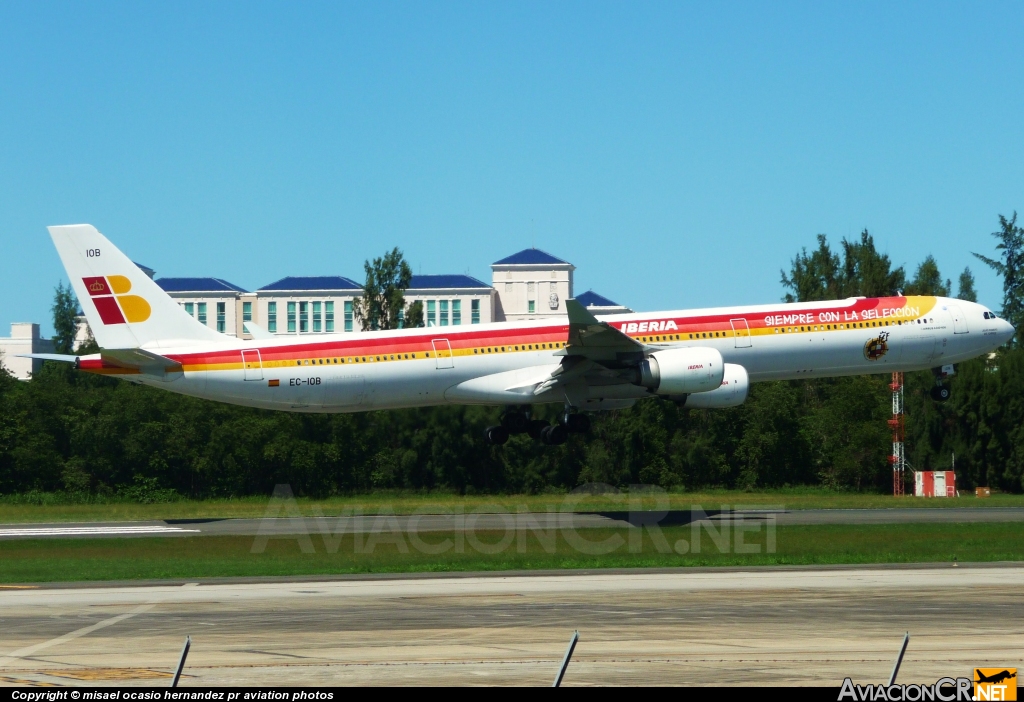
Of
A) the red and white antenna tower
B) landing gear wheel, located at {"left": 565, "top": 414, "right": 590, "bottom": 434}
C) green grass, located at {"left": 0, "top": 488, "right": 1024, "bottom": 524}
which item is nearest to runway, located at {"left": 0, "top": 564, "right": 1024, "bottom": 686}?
landing gear wheel, located at {"left": 565, "top": 414, "right": 590, "bottom": 434}

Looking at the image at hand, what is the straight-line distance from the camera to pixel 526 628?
20828mm

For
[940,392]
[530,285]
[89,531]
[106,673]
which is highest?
[530,285]

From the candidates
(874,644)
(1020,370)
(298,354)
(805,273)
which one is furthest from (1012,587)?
(805,273)

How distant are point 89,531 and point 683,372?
863 inches

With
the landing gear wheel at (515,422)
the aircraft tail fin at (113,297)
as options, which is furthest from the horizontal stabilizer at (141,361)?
the landing gear wheel at (515,422)

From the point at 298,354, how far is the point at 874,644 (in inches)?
1146

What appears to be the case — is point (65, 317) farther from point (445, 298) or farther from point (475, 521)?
point (475, 521)

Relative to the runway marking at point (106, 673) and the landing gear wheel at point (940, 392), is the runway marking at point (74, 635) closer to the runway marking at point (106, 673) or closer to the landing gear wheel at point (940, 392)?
the runway marking at point (106, 673)

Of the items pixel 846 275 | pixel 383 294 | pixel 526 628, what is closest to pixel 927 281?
pixel 846 275

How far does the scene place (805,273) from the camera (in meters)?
109

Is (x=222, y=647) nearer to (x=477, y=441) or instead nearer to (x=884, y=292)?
(x=477, y=441)

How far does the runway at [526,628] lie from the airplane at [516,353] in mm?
14554

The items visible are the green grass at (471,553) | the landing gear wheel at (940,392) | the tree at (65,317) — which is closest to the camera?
the green grass at (471,553)

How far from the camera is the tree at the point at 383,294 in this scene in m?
89.9
